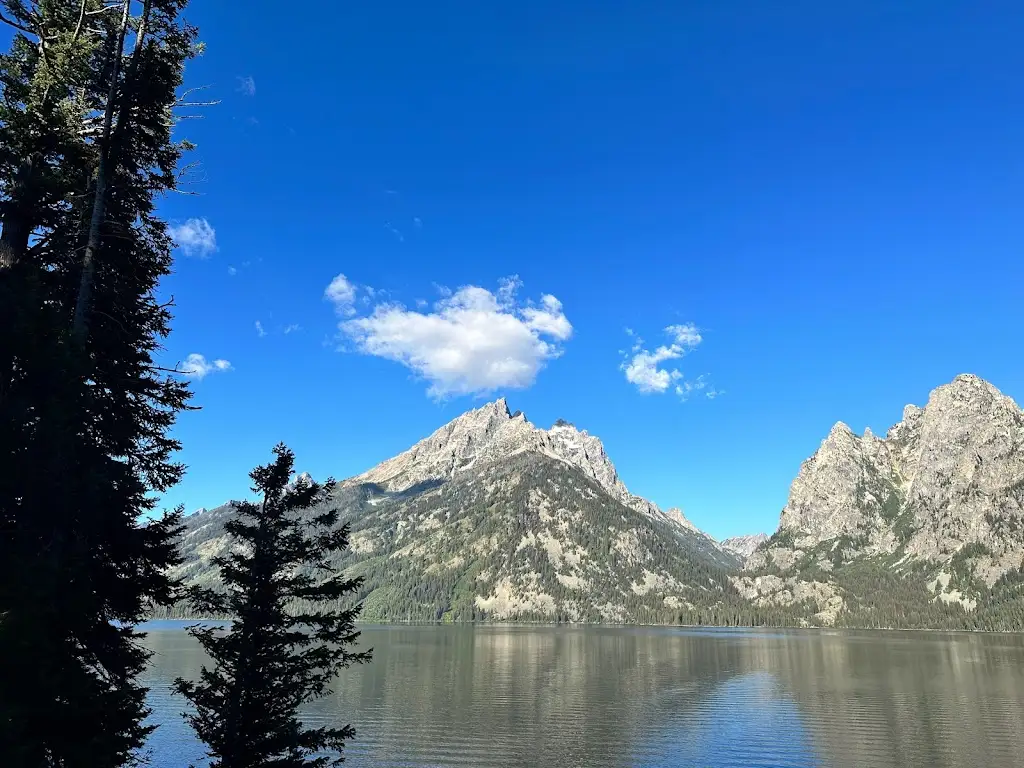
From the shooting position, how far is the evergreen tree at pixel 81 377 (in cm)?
1170

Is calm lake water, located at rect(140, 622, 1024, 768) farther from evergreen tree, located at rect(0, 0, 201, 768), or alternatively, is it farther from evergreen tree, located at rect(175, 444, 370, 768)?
evergreen tree, located at rect(0, 0, 201, 768)

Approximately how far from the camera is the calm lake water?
67.9 metres

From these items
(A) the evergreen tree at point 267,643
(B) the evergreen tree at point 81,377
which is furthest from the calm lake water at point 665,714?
(B) the evergreen tree at point 81,377

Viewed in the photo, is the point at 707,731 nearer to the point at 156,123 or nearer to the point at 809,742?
the point at 809,742

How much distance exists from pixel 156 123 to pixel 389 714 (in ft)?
291

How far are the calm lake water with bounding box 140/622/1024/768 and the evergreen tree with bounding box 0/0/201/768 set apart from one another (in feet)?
92.6

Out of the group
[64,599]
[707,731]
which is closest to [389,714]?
[707,731]

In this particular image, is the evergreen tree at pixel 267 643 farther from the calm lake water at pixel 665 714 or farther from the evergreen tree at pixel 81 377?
the calm lake water at pixel 665 714

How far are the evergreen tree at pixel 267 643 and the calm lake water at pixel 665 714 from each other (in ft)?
80.4

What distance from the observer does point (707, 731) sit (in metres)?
79.4

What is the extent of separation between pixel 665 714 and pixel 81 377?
94627mm

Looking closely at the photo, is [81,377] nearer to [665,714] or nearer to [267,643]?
[267,643]

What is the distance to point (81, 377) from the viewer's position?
590 inches

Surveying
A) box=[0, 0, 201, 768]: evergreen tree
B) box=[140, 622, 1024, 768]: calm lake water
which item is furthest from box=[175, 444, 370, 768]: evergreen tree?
box=[140, 622, 1024, 768]: calm lake water
